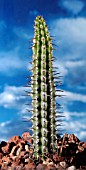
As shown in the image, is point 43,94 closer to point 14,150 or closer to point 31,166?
point 31,166

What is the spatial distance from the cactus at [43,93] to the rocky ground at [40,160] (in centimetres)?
20

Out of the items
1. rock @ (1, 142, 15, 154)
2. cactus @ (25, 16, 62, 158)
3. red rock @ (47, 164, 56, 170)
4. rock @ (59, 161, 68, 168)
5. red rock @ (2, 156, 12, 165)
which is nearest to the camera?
red rock @ (47, 164, 56, 170)

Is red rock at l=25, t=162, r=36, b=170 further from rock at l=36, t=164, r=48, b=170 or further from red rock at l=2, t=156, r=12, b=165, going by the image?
red rock at l=2, t=156, r=12, b=165

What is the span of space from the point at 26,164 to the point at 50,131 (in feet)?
1.72

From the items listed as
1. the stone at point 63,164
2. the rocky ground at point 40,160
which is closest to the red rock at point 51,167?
the rocky ground at point 40,160

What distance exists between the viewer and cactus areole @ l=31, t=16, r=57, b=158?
19.0ft

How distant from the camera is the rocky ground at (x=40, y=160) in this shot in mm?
5676

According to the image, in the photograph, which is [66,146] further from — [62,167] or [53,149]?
[62,167]

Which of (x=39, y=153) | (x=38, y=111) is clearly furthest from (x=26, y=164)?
(x=38, y=111)

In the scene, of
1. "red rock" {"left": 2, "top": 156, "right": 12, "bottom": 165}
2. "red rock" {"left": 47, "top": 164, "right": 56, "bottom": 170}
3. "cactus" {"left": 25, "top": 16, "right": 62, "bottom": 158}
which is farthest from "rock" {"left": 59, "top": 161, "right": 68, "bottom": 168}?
"red rock" {"left": 2, "top": 156, "right": 12, "bottom": 165}

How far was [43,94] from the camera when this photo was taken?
5805 mm

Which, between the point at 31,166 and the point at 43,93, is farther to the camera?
the point at 43,93

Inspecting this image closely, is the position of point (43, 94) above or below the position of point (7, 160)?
above

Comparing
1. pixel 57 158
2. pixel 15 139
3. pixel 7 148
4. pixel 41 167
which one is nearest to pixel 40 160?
pixel 57 158
